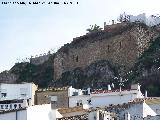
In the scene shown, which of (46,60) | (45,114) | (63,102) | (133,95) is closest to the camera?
(45,114)

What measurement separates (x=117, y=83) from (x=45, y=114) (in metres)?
32.6

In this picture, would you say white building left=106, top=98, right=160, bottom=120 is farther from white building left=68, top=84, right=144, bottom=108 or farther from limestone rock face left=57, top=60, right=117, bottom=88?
limestone rock face left=57, top=60, right=117, bottom=88

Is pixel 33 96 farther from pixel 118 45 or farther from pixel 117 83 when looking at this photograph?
pixel 118 45

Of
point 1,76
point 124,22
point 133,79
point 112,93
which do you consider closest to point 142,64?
point 133,79

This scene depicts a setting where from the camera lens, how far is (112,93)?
56625mm

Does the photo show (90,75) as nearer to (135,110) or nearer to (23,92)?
(23,92)

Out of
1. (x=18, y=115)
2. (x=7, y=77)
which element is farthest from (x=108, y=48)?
(x=18, y=115)

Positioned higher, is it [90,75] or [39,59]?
[39,59]

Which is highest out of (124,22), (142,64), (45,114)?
(124,22)

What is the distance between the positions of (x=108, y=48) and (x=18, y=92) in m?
19.4

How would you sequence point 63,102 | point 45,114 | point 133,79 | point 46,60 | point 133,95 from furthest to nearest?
point 46,60 → point 133,79 → point 63,102 → point 133,95 → point 45,114

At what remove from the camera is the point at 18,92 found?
67812mm

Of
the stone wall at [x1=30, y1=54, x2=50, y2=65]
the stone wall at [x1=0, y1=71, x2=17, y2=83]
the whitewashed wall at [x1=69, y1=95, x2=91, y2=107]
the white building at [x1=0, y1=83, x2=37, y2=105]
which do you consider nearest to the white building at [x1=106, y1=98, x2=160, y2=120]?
the whitewashed wall at [x1=69, y1=95, x2=91, y2=107]

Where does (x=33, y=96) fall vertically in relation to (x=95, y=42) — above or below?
below
